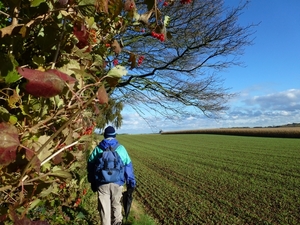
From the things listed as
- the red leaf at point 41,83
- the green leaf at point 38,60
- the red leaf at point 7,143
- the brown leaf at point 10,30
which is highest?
the brown leaf at point 10,30

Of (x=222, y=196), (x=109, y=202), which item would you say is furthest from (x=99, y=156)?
(x=222, y=196)

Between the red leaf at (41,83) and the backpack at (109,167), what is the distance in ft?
15.3

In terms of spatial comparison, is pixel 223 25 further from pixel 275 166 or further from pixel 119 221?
pixel 275 166

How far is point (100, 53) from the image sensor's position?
48.9 inches

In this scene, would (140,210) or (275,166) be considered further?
(275,166)

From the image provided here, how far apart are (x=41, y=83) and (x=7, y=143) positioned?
0.48 feet

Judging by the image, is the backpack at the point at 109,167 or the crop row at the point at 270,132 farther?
the crop row at the point at 270,132

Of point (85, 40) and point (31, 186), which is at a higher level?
point (85, 40)

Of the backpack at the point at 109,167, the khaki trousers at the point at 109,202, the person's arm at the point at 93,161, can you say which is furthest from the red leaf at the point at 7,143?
the khaki trousers at the point at 109,202

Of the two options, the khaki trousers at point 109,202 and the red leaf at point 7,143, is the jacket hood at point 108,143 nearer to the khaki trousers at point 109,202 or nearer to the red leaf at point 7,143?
the khaki trousers at point 109,202

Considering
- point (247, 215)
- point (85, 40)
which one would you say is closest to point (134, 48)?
point (247, 215)

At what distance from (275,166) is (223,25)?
42.8ft

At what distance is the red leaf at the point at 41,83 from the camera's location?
0.64 metres

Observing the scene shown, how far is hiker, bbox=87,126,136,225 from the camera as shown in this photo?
532cm
